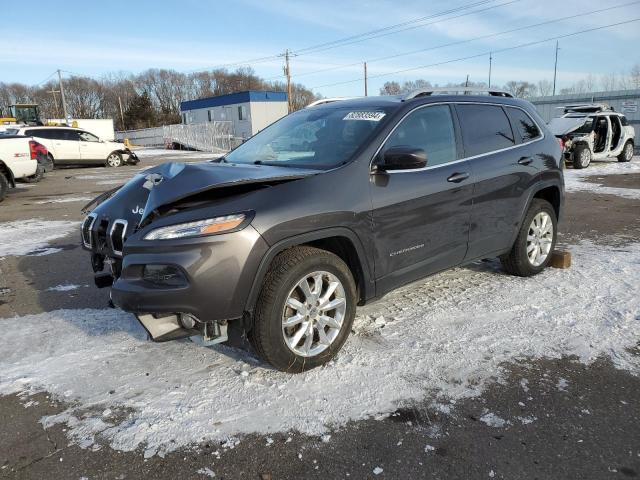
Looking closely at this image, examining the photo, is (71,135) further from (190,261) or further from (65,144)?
(190,261)

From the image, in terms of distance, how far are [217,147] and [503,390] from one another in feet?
126

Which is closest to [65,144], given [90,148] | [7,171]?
[90,148]

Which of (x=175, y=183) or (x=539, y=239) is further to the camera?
(x=539, y=239)

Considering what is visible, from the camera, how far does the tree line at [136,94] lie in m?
81.2

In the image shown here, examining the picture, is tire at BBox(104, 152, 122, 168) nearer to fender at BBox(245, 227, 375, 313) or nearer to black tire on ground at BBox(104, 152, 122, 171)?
black tire on ground at BBox(104, 152, 122, 171)

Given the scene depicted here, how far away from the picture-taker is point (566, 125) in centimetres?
1678

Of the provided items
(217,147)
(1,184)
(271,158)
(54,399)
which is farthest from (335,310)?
(217,147)

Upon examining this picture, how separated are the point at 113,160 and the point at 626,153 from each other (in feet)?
67.4

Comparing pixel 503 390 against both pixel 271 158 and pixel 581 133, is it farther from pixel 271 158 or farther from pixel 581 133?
pixel 581 133

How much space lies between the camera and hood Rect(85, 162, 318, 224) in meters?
3.03

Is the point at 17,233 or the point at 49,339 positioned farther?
the point at 17,233

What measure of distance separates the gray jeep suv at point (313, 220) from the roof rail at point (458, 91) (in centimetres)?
3

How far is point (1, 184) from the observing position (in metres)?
11.7

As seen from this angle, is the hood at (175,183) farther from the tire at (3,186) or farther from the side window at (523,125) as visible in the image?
the tire at (3,186)
